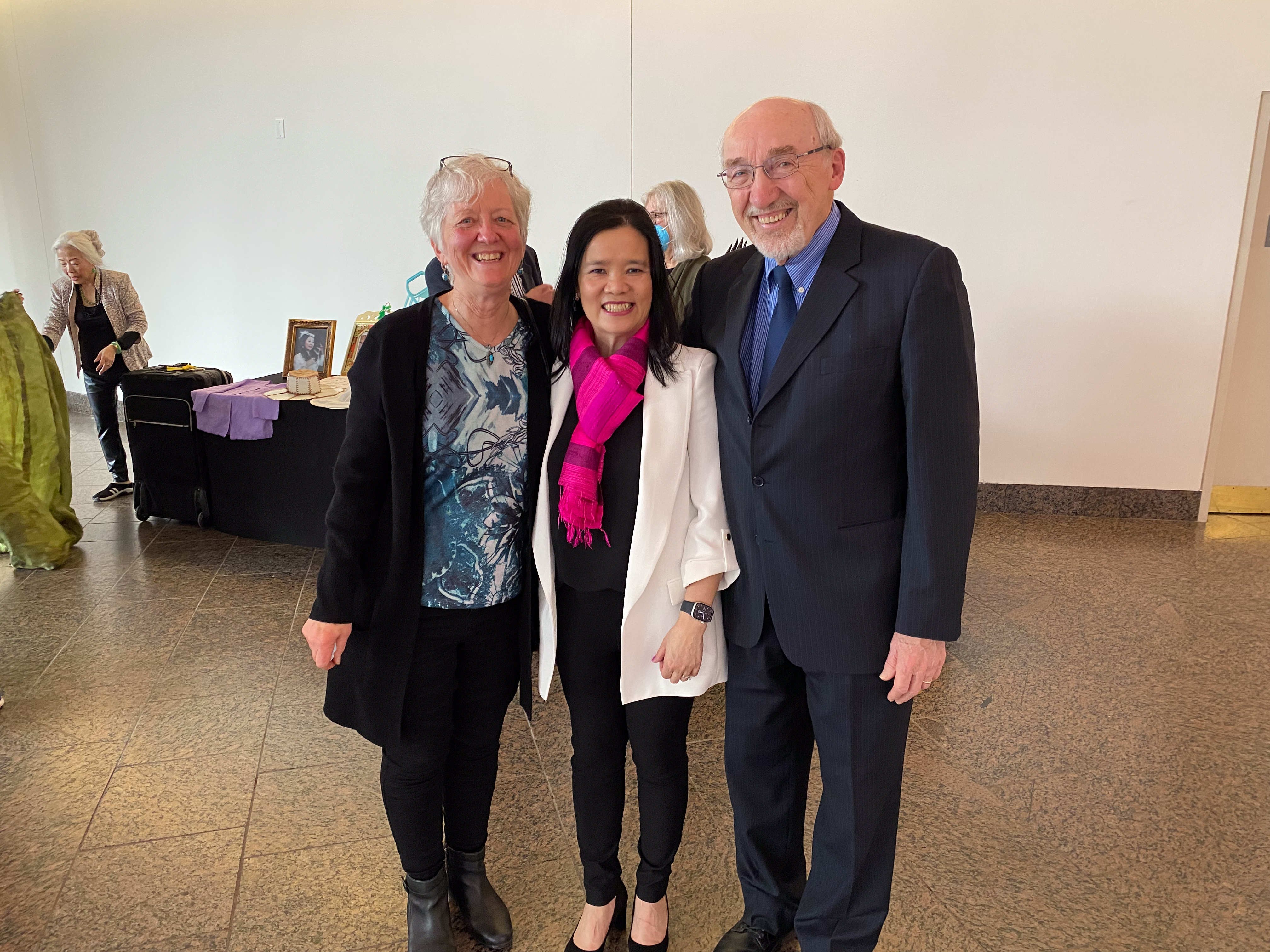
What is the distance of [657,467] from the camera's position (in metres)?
1.62

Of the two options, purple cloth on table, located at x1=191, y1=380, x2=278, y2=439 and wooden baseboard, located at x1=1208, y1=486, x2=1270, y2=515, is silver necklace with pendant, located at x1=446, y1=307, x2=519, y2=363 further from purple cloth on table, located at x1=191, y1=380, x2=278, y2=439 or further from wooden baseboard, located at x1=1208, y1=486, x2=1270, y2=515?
wooden baseboard, located at x1=1208, y1=486, x2=1270, y2=515

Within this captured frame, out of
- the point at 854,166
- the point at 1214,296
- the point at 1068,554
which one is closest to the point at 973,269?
the point at 854,166

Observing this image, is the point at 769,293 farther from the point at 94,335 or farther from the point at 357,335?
the point at 94,335

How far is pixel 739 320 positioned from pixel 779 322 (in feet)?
0.27

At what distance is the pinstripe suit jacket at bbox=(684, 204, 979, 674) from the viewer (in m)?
1.48

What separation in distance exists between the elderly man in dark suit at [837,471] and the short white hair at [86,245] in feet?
17.1

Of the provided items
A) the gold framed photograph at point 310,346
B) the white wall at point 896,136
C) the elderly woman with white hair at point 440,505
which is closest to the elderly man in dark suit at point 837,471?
the elderly woman with white hair at point 440,505

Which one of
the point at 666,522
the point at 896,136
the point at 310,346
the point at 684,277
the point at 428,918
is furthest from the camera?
the point at 896,136

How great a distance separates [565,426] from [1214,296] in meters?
4.97

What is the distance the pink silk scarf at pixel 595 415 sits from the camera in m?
1.59

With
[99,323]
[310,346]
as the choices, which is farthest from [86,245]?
[310,346]

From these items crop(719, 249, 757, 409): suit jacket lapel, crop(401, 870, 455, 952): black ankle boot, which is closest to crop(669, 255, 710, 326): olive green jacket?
crop(719, 249, 757, 409): suit jacket lapel

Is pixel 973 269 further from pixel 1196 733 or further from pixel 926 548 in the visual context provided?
pixel 926 548

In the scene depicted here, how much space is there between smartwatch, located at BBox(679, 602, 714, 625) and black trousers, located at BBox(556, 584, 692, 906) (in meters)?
0.13
